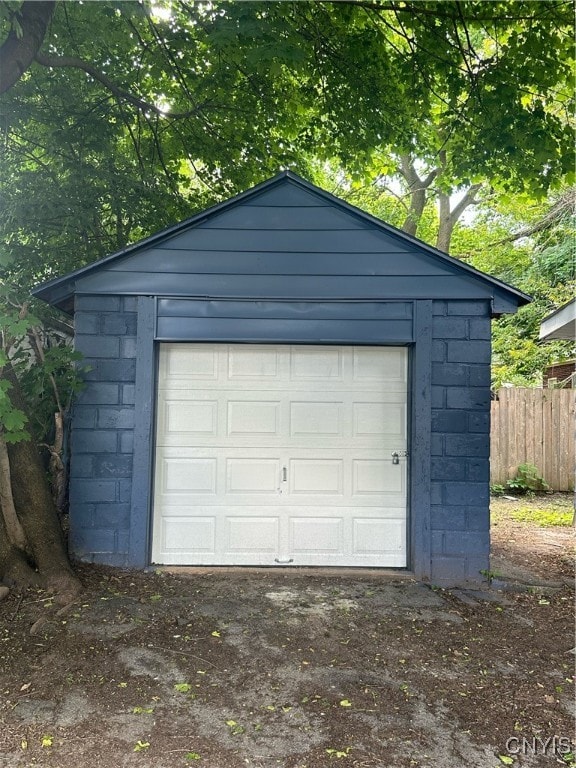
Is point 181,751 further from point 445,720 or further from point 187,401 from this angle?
point 187,401

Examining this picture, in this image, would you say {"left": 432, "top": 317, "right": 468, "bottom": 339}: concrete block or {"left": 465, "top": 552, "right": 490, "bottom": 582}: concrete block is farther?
{"left": 432, "top": 317, "right": 468, "bottom": 339}: concrete block

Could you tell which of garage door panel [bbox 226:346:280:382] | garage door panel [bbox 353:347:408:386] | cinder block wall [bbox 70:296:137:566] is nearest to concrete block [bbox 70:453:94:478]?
cinder block wall [bbox 70:296:137:566]

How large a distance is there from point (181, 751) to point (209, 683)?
586 millimetres

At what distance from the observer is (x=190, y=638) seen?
3.42m

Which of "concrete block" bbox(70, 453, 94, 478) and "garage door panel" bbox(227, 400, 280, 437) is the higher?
"garage door panel" bbox(227, 400, 280, 437)

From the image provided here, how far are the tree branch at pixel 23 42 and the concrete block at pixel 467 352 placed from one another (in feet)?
13.7

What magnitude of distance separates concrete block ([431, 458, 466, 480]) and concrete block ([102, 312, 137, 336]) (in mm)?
3015

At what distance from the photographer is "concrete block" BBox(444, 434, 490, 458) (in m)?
4.74

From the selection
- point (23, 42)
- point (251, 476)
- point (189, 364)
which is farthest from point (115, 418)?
point (23, 42)

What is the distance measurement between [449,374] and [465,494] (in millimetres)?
1096

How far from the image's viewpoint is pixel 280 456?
4.92m

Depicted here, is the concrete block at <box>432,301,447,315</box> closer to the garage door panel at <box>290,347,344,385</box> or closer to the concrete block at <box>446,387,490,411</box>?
the concrete block at <box>446,387,490,411</box>

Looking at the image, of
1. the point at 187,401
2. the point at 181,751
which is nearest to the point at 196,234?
the point at 187,401

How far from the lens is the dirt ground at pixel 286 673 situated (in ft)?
7.70
